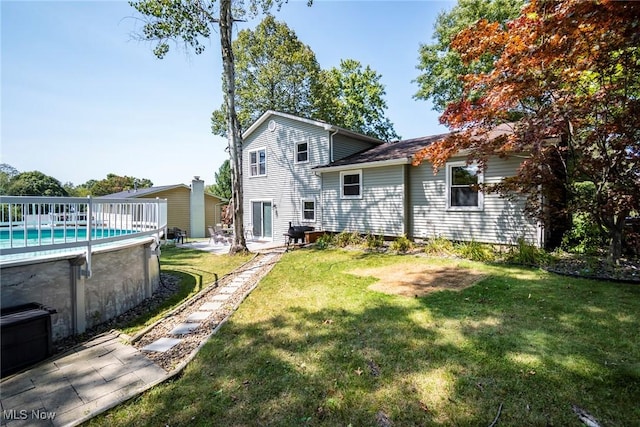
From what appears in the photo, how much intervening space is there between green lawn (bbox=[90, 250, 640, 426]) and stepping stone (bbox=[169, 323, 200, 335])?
22.9 inches

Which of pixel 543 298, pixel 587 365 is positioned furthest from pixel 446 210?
pixel 587 365

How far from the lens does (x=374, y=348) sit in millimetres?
3484

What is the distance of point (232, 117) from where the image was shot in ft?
35.3

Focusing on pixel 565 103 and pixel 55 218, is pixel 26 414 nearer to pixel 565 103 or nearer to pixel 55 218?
pixel 55 218

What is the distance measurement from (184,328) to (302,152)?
Result: 11555 mm

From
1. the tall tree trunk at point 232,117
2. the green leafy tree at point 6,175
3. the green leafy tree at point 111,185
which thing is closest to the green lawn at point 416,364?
the tall tree trunk at point 232,117

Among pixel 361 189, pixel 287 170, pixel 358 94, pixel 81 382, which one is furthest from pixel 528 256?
pixel 358 94

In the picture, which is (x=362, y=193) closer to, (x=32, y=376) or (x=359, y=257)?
(x=359, y=257)

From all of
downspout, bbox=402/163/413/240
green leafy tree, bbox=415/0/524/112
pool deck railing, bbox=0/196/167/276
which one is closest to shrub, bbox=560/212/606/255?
downspout, bbox=402/163/413/240

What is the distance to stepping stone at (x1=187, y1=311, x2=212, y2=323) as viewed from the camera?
4862 millimetres

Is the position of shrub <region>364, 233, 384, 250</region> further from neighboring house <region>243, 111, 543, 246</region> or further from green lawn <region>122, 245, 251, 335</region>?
green lawn <region>122, 245, 251, 335</region>

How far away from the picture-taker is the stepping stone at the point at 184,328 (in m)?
4.35

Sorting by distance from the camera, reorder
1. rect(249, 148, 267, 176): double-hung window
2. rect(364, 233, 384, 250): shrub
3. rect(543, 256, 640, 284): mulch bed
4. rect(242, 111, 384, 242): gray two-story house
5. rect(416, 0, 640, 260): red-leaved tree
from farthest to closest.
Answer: rect(249, 148, 267, 176): double-hung window < rect(242, 111, 384, 242): gray two-story house < rect(364, 233, 384, 250): shrub < rect(543, 256, 640, 284): mulch bed < rect(416, 0, 640, 260): red-leaved tree

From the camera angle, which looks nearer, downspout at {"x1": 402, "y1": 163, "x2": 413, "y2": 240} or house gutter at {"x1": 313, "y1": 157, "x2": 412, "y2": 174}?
house gutter at {"x1": 313, "y1": 157, "x2": 412, "y2": 174}
